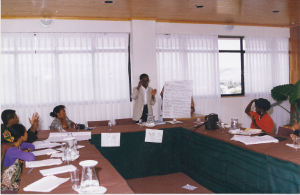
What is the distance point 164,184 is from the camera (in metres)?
3.58

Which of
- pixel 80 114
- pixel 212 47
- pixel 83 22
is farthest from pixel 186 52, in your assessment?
pixel 80 114

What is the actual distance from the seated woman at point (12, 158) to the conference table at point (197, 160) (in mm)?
147

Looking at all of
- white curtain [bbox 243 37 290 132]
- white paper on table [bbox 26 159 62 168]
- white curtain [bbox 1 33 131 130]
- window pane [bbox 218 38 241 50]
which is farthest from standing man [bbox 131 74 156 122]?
white curtain [bbox 243 37 290 132]

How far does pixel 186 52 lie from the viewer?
20.7 feet

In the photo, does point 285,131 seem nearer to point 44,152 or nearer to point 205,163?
point 205,163

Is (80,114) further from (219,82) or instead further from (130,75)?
(219,82)

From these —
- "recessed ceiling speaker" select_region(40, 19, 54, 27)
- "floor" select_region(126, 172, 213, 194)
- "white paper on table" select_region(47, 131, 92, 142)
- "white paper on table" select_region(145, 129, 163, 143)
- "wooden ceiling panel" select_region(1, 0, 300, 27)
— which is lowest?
"floor" select_region(126, 172, 213, 194)

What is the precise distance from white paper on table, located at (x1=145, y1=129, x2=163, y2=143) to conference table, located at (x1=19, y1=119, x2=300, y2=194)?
2.5 inches

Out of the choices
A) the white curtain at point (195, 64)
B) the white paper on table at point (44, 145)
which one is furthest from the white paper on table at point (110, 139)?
the white curtain at point (195, 64)

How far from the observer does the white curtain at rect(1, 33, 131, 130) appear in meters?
5.41

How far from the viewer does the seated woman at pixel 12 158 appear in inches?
83.1

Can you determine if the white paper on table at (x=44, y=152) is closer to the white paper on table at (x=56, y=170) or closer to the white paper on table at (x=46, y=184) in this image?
the white paper on table at (x=56, y=170)

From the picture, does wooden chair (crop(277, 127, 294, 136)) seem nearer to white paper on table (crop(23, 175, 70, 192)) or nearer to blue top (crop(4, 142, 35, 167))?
white paper on table (crop(23, 175, 70, 192))

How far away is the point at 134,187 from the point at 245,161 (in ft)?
5.36
